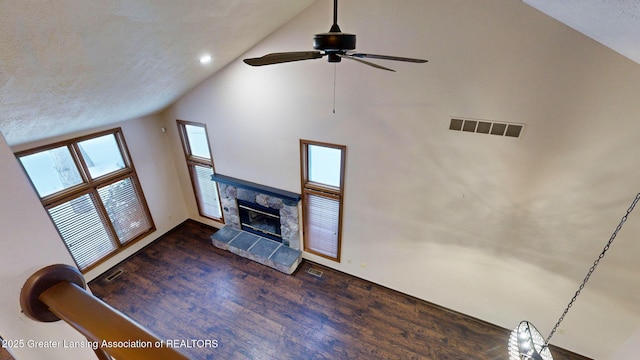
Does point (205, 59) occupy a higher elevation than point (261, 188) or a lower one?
higher

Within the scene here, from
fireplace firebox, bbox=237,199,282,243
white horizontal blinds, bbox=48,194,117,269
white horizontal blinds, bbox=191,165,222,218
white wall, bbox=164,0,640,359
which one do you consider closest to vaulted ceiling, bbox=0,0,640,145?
white wall, bbox=164,0,640,359

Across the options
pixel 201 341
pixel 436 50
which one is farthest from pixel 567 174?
pixel 201 341

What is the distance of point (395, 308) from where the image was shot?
4723 mm

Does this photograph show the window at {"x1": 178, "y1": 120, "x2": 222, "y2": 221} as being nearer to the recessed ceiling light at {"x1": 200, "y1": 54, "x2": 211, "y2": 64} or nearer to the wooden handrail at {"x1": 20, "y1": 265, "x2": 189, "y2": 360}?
the recessed ceiling light at {"x1": 200, "y1": 54, "x2": 211, "y2": 64}

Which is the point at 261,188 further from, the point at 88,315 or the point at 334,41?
the point at 88,315

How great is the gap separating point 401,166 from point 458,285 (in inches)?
89.2

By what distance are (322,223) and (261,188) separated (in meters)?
1.43

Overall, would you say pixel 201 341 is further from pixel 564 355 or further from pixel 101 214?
pixel 564 355

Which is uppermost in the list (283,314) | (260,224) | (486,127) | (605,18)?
(605,18)

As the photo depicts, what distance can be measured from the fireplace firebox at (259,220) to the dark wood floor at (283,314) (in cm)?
72

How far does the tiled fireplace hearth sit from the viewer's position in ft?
17.5

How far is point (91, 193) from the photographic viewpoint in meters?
4.92

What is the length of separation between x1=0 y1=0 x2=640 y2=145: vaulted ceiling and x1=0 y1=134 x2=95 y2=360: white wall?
6.40 ft

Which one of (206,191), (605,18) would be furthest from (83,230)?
(605,18)
